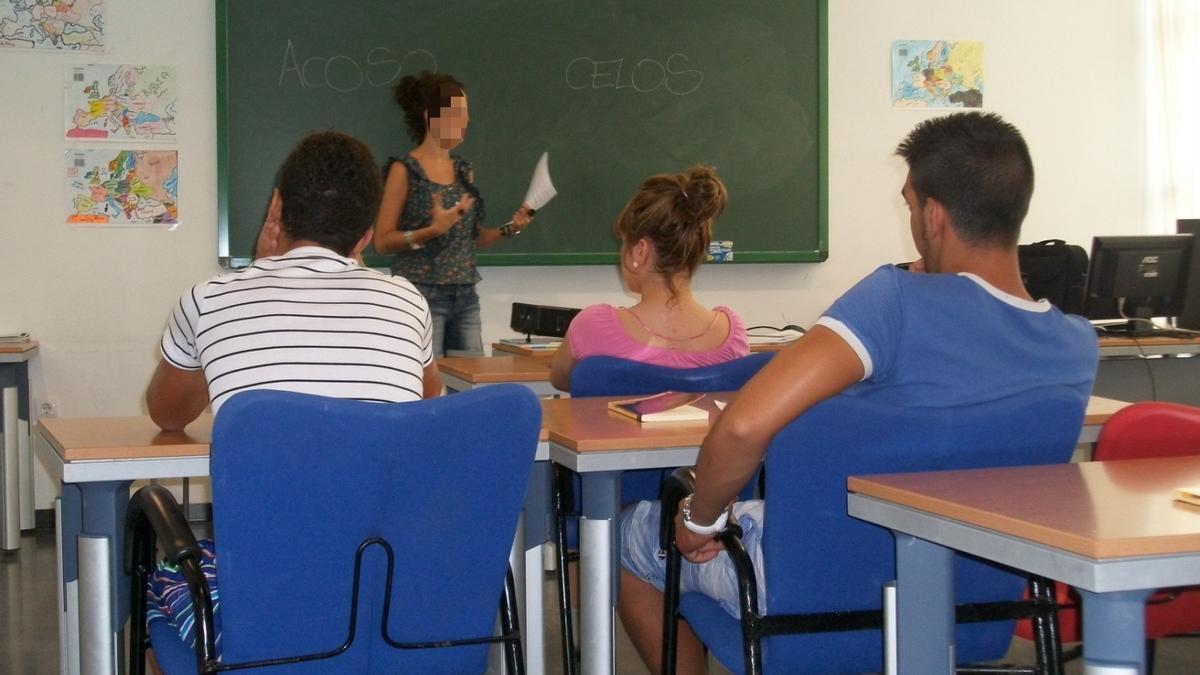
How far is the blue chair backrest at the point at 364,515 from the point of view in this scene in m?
1.51

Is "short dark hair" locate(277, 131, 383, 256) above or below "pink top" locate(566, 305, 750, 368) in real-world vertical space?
above

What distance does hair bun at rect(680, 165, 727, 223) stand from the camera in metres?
2.93

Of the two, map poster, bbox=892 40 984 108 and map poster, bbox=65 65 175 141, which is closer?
map poster, bbox=65 65 175 141

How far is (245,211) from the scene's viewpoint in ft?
16.0

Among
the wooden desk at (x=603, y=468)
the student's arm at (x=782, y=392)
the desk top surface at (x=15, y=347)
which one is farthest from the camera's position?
the desk top surface at (x=15, y=347)

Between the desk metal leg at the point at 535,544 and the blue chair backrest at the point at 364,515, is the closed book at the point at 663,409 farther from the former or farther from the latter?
the blue chair backrest at the point at 364,515

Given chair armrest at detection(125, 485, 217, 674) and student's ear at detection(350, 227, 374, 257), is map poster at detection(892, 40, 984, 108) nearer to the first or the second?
student's ear at detection(350, 227, 374, 257)

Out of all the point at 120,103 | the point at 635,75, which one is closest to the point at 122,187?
the point at 120,103

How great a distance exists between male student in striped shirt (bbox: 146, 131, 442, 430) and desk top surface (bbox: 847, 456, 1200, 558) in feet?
2.64

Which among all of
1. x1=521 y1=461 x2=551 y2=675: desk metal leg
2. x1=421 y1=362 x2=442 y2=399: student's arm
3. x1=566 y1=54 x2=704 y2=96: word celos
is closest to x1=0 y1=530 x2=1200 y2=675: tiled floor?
x1=521 y1=461 x2=551 y2=675: desk metal leg

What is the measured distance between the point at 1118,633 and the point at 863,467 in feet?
1.62

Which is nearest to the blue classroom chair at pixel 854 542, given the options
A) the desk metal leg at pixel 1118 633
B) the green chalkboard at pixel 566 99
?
the desk metal leg at pixel 1118 633

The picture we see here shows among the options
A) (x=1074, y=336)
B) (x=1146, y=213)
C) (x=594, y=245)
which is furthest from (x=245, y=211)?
(x=1146, y=213)

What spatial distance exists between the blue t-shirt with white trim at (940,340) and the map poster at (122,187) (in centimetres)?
383
